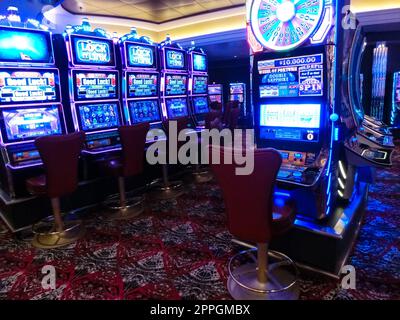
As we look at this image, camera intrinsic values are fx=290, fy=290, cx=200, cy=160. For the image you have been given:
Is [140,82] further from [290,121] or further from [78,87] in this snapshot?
[290,121]

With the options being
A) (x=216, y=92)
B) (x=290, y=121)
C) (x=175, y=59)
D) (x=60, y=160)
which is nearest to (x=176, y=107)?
(x=175, y=59)

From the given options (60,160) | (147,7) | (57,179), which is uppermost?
(147,7)

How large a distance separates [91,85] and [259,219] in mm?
2946

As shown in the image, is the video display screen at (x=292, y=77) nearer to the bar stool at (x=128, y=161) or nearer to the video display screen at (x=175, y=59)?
the bar stool at (x=128, y=161)

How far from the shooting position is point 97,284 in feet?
7.28

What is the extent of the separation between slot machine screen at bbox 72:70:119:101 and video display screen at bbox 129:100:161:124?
337mm

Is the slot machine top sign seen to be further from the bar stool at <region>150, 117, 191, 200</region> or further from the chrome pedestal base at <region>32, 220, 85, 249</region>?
the chrome pedestal base at <region>32, 220, 85, 249</region>

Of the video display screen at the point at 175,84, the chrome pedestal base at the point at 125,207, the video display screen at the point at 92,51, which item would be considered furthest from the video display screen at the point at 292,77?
the video display screen at the point at 175,84

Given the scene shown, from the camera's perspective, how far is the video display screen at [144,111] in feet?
14.0

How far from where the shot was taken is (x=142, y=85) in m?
4.45

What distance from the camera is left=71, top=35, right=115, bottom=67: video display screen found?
3535mm

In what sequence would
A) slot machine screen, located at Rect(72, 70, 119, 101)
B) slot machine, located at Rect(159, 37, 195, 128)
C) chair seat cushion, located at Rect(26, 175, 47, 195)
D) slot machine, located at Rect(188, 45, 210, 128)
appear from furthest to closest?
1. slot machine, located at Rect(188, 45, 210, 128)
2. slot machine, located at Rect(159, 37, 195, 128)
3. slot machine screen, located at Rect(72, 70, 119, 101)
4. chair seat cushion, located at Rect(26, 175, 47, 195)

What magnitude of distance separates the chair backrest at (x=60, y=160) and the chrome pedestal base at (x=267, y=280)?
1750mm

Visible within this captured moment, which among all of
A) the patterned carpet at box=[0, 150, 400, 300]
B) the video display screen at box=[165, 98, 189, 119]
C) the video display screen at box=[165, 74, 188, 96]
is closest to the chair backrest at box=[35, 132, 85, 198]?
the patterned carpet at box=[0, 150, 400, 300]
